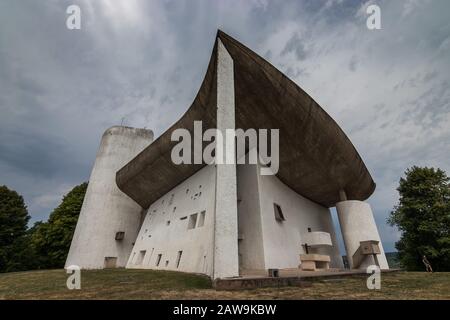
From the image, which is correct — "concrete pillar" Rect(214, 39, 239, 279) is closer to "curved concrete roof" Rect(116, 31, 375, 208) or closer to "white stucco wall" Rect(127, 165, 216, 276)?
"curved concrete roof" Rect(116, 31, 375, 208)

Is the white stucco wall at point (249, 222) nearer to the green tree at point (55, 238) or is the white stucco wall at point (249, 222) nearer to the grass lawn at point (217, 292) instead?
the grass lawn at point (217, 292)

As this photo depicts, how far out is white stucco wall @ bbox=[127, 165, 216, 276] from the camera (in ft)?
34.5

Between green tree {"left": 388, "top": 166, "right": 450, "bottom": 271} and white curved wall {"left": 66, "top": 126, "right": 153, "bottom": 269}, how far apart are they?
22.9 metres

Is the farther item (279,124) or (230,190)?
(279,124)

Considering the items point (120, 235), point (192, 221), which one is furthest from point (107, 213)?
point (192, 221)

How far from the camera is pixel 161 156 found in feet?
52.0

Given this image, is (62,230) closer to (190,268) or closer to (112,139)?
(112,139)

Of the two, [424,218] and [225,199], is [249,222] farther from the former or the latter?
[424,218]

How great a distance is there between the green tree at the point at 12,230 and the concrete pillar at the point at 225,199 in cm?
2345

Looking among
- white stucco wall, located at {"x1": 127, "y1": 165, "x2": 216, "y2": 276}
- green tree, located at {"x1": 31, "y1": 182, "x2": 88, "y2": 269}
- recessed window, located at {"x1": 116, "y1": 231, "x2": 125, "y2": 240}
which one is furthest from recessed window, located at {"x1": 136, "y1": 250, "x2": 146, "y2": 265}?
green tree, located at {"x1": 31, "y1": 182, "x2": 88, "y2": 269}

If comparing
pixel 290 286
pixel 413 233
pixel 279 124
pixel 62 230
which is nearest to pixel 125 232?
pixel 62 230

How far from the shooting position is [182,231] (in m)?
13.3

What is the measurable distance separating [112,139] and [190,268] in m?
18.2

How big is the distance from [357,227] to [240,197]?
7512 millimetres
